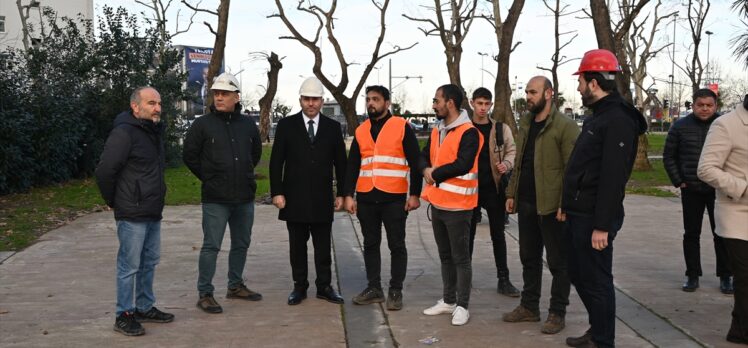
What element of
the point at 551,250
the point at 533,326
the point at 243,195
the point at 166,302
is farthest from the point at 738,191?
the point at 166,302

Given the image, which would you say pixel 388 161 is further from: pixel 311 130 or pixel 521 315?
pixel 521 315

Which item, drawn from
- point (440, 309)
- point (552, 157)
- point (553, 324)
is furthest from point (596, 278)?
point (440, 309)

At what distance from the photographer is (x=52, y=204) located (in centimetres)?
1537

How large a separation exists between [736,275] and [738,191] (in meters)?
0.61

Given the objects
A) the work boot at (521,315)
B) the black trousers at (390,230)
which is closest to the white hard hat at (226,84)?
the black trousers at (390,230)

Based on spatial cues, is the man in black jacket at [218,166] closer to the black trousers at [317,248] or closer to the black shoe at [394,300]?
the black trousers at [317,248]

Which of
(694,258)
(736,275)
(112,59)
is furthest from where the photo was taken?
(112,59)

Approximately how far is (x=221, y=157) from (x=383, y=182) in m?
1.37

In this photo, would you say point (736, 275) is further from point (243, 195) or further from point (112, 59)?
point (112, 59)

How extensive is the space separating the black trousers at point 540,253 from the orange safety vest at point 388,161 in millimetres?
1040

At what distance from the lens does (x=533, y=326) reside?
21.0ft

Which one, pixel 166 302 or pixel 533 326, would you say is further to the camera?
pixel 166 302

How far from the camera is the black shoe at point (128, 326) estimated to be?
6.11 m

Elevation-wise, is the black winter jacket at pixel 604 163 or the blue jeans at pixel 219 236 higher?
the black winter jacket at pixel 604 163
